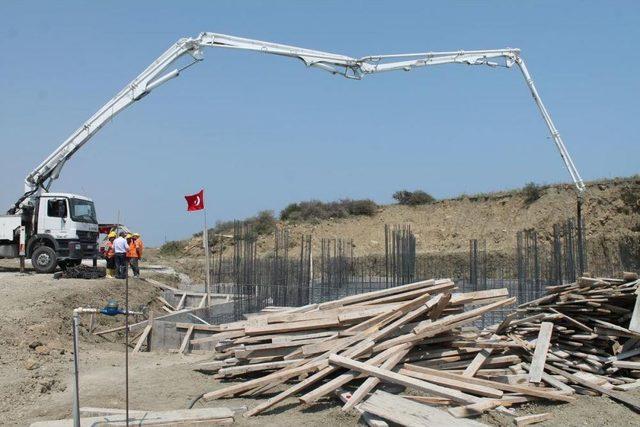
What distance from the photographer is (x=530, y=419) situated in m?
6.28

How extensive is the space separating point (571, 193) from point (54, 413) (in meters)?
28.2

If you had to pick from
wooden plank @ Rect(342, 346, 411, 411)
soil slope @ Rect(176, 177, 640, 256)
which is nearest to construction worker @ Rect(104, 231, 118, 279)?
wooden plank @ Rect(342, 346, 411, 411)

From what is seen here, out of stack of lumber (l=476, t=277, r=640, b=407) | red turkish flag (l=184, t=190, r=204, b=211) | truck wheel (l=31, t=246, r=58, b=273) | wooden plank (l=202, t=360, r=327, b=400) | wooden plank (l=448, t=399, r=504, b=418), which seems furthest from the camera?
truck wheel (l=31, t=246, r=58, b=273)

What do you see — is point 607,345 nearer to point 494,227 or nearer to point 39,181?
point 39,181

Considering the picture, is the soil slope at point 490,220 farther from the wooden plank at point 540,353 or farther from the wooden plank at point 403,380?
the wooden plank at point 403,380

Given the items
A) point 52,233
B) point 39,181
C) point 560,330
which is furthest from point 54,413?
point 39,181

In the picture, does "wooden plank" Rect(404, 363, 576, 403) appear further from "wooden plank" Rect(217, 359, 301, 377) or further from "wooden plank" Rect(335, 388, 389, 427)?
"wooden plank" Rect(217, 359, 301, 377)

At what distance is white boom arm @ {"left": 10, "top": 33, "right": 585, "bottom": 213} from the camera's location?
641 inches

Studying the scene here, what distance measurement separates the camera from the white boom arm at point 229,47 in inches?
641

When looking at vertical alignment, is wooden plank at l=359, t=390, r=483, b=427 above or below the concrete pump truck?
below

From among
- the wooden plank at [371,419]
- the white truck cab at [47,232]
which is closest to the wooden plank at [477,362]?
the wooden plank at [371,419]

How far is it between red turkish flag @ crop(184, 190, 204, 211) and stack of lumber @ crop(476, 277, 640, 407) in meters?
8.86

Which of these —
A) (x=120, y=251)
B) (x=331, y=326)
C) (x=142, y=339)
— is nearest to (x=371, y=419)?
(x=331, y=326)

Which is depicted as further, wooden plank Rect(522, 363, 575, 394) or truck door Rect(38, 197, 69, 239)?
truck door Rect(38, 197, 69, 239)
